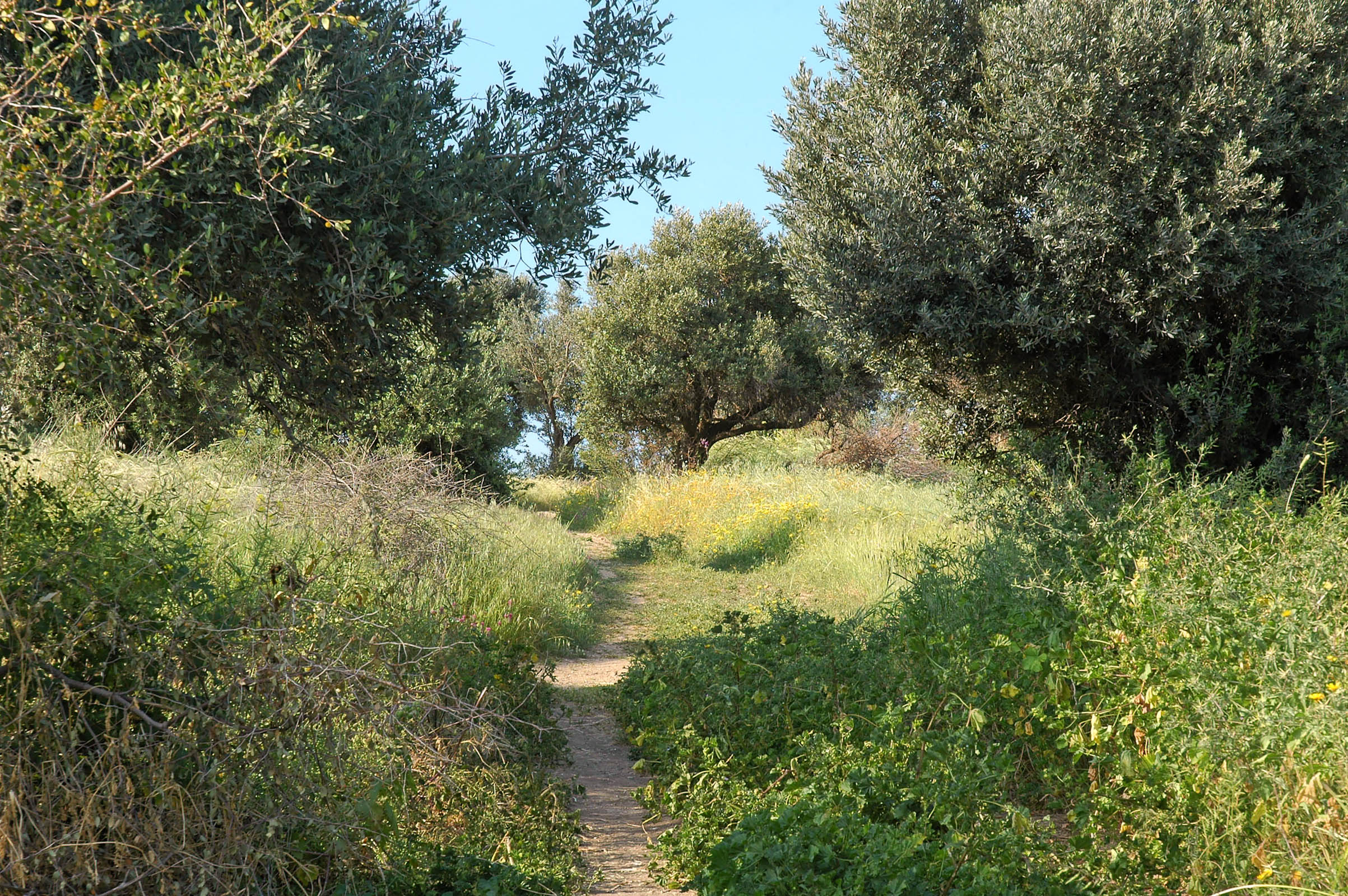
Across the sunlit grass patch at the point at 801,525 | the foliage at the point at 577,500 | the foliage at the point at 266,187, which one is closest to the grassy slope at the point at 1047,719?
the sunlit grass patch at the point at 801,525

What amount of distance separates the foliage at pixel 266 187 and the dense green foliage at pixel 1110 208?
2.72 m

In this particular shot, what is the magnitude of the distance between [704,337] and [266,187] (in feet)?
53.5

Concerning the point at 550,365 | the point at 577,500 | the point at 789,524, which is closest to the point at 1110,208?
the point at 789,524

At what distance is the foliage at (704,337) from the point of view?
69.3 feet

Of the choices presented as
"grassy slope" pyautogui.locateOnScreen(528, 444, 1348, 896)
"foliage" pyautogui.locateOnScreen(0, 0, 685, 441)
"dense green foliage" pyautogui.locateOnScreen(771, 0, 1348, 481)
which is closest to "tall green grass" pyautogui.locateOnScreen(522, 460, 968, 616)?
"grassy slope" pyautogui.locateOnScreen(528, 444, 1348, 896)

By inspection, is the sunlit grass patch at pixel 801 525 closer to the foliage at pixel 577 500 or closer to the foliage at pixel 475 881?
the foliage at pixel 577 500

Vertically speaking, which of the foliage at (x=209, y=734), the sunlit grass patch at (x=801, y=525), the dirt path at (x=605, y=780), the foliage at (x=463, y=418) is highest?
the foliage at (x=463, y=418)

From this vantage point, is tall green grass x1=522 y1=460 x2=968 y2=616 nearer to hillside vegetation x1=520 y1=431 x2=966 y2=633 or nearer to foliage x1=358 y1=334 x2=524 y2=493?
hillside vegetation x1=520 y1=431 x2=966 y2=633

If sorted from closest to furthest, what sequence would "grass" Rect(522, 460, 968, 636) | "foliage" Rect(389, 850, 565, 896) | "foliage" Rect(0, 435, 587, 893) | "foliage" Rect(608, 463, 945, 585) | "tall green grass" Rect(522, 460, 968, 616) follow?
1. "foliage" Rect(0, 435, 587, 893)
2. "foliage" Rect(389, 850, 565, 896)
3. "grass" Rect(522, 460, 968, 636)
4. "tall green grass" Rect(522, 460, 968, 616)
5. "foliage" Rect(608, 463, 945, 585)

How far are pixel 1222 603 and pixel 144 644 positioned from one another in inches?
193

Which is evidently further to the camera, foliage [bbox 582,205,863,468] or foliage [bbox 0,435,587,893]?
foliage [bbox 582,205,863,468]

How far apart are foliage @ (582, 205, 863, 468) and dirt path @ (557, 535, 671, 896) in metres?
12.0

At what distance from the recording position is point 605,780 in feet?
19.9

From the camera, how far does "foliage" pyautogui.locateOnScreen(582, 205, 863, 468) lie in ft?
69.3
